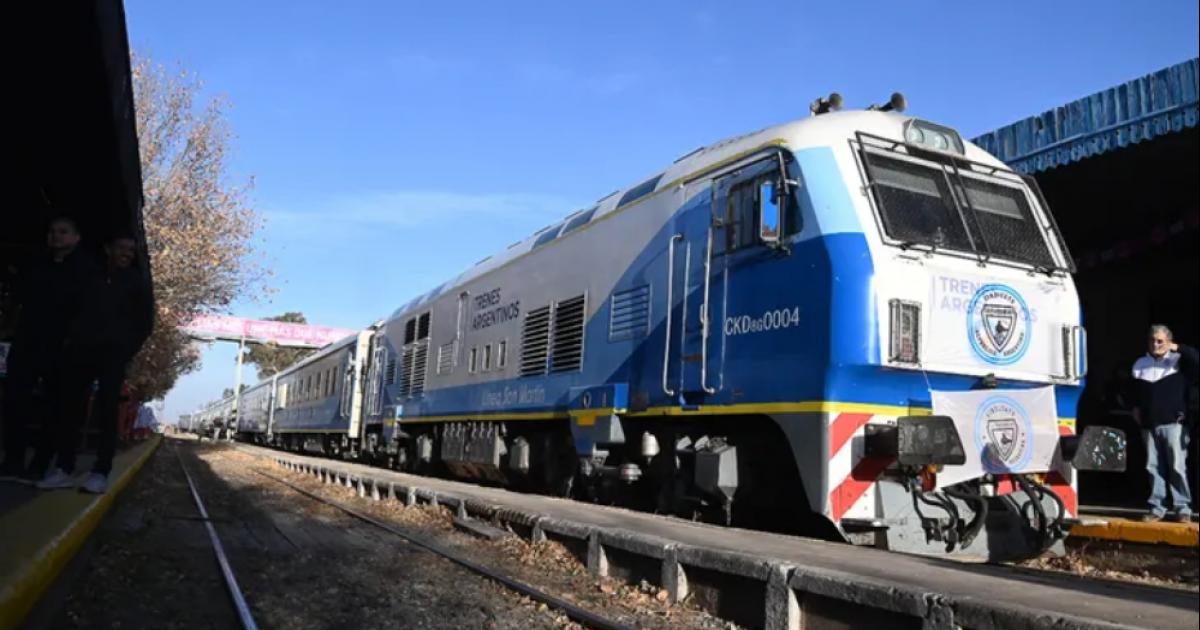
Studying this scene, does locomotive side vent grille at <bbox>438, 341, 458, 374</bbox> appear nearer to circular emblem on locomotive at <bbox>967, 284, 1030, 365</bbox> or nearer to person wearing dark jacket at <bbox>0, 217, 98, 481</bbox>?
person wearing dark jacket at <bbox>0, 217, 98, 481</bbox>

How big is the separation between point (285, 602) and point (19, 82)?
123 inches

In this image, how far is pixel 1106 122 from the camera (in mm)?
9234

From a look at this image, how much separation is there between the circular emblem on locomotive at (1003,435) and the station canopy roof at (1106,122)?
14.7 ft

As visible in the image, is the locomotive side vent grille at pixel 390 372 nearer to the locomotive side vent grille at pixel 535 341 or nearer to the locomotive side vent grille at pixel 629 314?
the locomotive side vent grille at pixel 535 341

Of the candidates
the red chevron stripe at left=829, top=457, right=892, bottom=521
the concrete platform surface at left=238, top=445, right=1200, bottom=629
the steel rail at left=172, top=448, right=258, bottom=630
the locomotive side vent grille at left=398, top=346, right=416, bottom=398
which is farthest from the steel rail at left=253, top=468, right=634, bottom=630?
the locomotive side vent grille at left=398, top=346, right=416, bottom=398

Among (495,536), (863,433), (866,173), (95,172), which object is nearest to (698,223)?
(866,173)

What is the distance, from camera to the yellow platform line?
5961 mm

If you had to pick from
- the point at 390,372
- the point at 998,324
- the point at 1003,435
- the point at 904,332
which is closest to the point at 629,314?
the point at 904,332

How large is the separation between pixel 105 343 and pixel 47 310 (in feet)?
1.27

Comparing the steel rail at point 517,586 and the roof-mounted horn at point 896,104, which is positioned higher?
the roof-mounted horn at point 896,104

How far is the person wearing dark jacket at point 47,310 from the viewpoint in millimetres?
5219

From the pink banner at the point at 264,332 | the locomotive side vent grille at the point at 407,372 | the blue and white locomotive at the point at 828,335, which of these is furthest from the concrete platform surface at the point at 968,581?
the pink banner at the point at 264,332

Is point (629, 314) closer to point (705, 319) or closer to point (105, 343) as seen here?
point (705, 319)

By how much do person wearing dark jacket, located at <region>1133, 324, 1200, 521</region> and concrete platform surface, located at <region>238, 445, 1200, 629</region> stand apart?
243 cm
